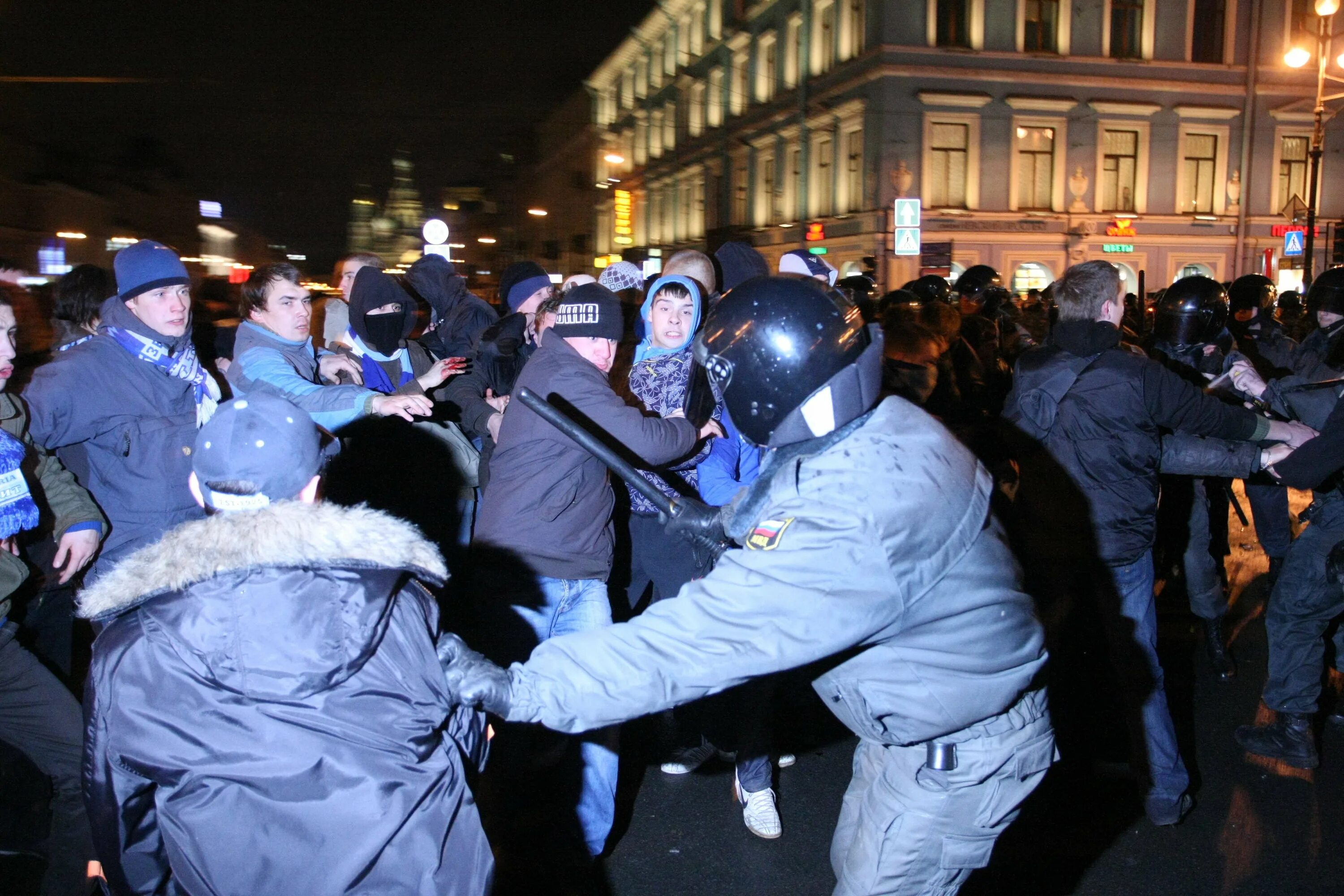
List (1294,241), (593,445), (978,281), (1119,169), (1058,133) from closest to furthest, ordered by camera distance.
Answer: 1. (593,445)
2. (978,281)
3. (1294,241)
4. (1058,133)
5. (1119,169)

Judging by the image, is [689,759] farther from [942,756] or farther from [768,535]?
[768,535]

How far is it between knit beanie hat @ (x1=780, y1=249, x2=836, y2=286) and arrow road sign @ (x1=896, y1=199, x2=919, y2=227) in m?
21.5

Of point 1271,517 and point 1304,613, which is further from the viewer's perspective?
point 1271,517

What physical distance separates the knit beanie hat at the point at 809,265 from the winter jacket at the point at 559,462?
2.03 meters

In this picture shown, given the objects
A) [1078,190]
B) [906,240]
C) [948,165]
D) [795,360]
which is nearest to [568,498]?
[795,360]

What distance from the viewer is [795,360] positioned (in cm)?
199

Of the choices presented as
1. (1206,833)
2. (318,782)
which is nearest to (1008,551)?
(318,782)

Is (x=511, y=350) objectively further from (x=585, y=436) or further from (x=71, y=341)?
(x=585, y=436)

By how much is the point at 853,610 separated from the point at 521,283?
14.3 ft

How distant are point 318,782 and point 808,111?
110ft

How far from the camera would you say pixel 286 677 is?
1734mm

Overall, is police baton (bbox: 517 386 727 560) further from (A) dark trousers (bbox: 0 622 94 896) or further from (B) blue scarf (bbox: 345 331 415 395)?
(B) blue scarf (bbox: 345 331 415 395)

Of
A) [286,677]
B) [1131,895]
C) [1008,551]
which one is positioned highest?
[1008,551]

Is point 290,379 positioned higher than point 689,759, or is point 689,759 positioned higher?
point 290,379
